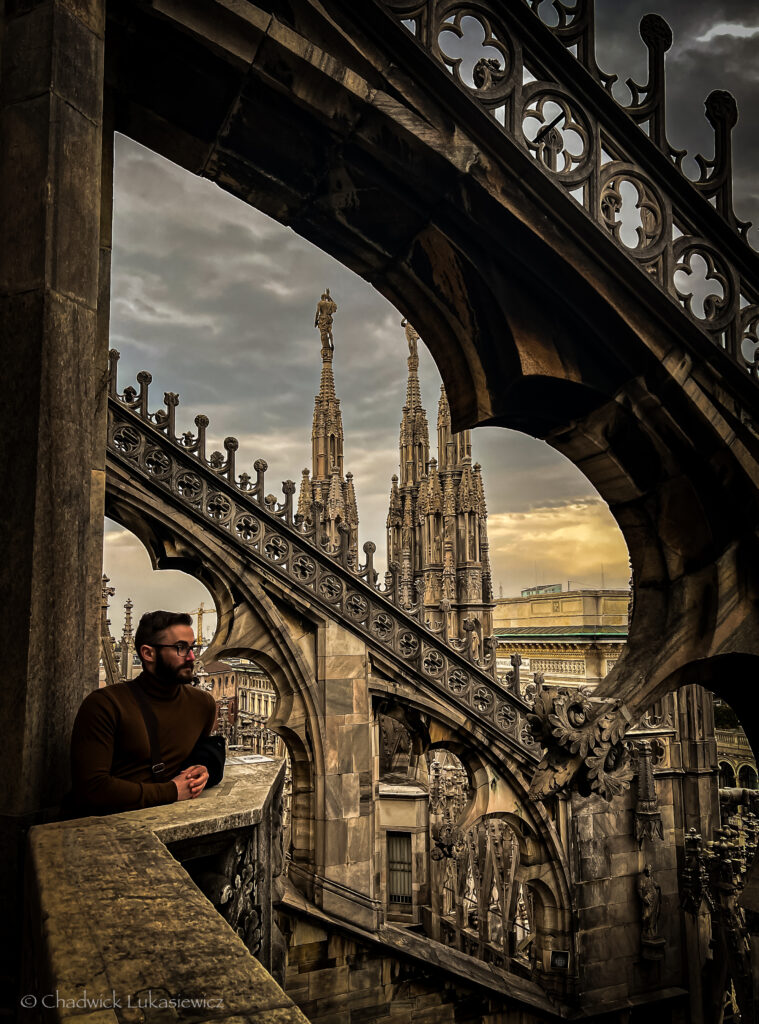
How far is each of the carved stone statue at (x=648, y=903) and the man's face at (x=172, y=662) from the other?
9.24 metres

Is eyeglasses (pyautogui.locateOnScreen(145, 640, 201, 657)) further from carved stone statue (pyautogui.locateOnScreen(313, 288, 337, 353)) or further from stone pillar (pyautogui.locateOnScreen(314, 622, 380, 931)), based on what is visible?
carved stone statue (pyautogui.locateOnScreen(313, 288, 337, 353))

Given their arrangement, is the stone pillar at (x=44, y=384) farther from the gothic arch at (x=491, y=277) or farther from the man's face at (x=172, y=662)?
the gothic arch at (x=491, y=277)

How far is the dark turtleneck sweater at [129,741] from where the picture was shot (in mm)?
1776

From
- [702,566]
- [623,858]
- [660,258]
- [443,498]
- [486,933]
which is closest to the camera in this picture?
[660,258]

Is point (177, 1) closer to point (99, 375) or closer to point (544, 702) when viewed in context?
point (99, 375)

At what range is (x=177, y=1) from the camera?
221cm

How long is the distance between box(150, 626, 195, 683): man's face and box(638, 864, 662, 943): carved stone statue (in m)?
9.24

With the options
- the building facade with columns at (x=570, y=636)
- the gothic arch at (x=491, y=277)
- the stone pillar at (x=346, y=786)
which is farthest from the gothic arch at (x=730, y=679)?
the building facade with columns at (x=570, y=636)

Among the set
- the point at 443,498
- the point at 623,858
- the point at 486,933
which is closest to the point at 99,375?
the point at 623,858

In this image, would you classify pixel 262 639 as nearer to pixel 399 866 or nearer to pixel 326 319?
pixel 399 866

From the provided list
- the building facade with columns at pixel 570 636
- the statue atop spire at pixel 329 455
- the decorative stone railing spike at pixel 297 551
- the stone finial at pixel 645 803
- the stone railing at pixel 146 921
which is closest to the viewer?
the stone railing at pixel 146 921

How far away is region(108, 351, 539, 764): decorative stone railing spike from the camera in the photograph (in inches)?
332

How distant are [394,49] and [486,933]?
38.0 ft

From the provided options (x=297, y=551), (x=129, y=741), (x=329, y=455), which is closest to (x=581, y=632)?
(x=329, y=455)
